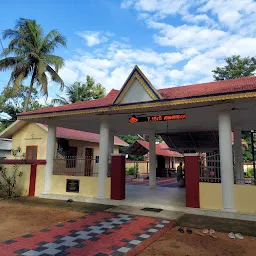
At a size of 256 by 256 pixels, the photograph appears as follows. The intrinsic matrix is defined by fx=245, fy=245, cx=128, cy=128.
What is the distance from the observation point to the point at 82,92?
3120cm

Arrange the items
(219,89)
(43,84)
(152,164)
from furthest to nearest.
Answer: (43,84) < (152,164) < (219,89)

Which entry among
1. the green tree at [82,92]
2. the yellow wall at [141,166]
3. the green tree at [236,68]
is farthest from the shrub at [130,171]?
the green tree at [236,68]

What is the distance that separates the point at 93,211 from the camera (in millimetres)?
8328

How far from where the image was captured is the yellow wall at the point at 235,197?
300 inches

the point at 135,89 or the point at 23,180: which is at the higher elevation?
the point at 135,89


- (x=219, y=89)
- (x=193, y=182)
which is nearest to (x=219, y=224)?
(x=193, y=182)

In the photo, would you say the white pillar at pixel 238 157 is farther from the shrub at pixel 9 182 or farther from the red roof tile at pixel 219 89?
the shrub at pixel 9 182

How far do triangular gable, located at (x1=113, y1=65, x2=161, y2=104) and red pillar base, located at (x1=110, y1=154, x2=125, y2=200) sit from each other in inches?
92.4

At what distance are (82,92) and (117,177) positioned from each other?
2306 centimetres

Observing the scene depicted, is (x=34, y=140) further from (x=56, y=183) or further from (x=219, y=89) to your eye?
(x=219, y=89)

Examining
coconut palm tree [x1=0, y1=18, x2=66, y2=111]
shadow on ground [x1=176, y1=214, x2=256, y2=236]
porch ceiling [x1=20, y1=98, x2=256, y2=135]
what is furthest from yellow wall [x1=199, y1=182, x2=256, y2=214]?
coconut palm tree [x1=0, y1=18, x2=66, y2=111]

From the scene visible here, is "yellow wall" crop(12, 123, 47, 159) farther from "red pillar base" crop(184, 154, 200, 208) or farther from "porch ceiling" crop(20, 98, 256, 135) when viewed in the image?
"red pillar base" crop(184, 154, 200, 208)

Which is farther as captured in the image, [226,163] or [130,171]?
[130,171]

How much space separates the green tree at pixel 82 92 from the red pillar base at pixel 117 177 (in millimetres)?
20991
